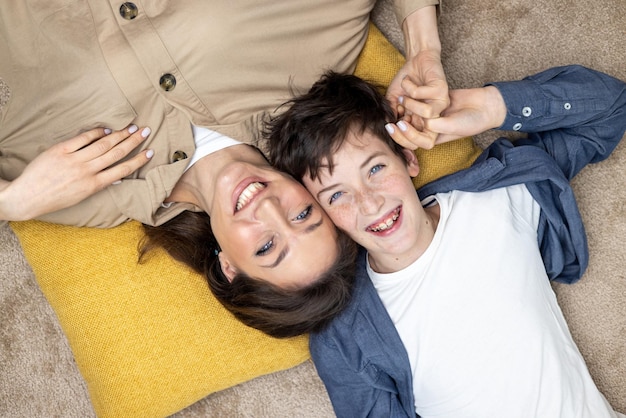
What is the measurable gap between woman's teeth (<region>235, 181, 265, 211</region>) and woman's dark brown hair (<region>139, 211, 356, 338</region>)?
232 millimetres

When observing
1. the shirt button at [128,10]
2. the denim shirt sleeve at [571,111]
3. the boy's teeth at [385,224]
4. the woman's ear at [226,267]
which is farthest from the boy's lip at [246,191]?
the denim shirt sleeve at [571,111]

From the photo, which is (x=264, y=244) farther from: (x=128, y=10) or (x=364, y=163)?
(x=128, y=10)

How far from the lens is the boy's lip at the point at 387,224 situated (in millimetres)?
1560

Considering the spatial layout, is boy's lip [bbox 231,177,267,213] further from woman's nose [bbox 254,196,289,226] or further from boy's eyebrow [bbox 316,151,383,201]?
boy's eyebrow [bbox 316,151,383,201]

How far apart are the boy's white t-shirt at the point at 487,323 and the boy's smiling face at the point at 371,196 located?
0.55ft

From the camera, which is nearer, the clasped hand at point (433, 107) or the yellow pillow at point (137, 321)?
the clasped hand at point (433, 107)

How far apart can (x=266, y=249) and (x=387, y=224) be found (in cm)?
35

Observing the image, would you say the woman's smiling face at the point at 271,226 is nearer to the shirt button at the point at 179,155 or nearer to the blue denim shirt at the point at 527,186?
the shirt button at the point at 179,155

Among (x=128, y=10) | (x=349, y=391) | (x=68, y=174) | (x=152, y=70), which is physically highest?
(x=128, y=10)

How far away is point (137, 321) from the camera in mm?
1785

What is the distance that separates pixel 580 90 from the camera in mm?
1652

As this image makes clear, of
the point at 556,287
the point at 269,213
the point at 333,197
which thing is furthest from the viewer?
the point at 556,287

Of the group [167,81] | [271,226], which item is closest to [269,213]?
[271,226]

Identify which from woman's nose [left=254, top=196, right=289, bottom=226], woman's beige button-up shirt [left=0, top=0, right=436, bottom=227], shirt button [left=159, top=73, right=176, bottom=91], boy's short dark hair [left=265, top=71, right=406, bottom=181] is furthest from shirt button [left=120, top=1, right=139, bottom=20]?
woman's nose [left=254, top=196, right=289, bottom=226]
